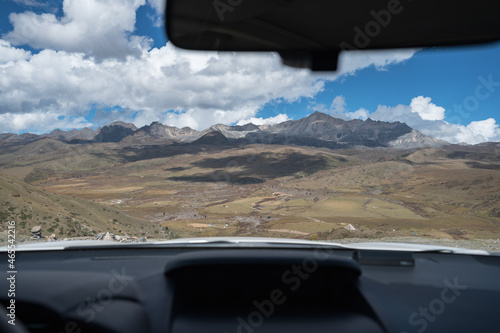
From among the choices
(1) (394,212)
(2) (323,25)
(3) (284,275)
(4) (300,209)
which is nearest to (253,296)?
(3) (284,275)

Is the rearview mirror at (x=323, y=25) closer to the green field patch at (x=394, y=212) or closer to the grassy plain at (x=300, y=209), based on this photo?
the grassy plain at (x=300, y=209)

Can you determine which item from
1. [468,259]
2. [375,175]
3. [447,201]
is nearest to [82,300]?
[468,259]

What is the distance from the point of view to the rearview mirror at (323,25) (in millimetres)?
2547

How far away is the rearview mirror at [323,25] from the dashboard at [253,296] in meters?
1.88

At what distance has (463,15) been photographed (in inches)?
104

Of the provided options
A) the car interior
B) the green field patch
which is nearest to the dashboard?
the car interior

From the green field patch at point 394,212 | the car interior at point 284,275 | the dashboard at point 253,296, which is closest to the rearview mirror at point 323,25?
the car interior at point 284,275

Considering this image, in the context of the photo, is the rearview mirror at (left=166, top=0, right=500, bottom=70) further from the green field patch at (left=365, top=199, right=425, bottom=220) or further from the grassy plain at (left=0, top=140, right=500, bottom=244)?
the green field patch at (left=365, top=199, right=425, bottom=220)

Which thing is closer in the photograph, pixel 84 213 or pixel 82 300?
pixel 82 300

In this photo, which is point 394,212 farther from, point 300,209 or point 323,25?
point 323,25

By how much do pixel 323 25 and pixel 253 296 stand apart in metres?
2.31

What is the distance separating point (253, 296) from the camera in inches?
84.4

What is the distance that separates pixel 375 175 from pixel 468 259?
114 meters

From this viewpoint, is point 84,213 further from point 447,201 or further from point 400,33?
point 447,201
